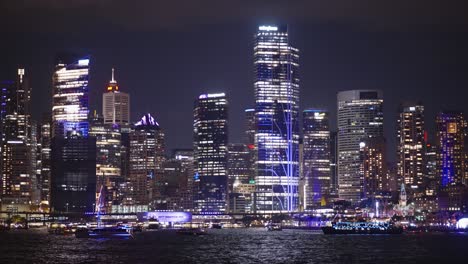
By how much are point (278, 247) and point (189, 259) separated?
32.9 meters

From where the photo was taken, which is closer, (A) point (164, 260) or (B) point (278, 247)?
(A) point (164, 260)

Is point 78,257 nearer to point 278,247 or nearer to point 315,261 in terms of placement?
point 315,261

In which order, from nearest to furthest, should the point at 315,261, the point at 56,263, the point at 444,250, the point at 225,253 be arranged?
the point at 56,263 → the point at 315,261 → the point at 225,253 → the point at 444,250

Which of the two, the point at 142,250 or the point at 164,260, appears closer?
the point at 164,260

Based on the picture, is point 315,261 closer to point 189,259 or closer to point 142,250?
point 189,259

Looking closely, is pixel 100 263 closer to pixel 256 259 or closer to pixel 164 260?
pixel 164 260

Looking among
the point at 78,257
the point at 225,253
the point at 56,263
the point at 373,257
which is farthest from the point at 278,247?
the point at 56,263

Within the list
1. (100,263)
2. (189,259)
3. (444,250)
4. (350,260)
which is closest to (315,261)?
(350,260)

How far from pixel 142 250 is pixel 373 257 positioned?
36.0 metres

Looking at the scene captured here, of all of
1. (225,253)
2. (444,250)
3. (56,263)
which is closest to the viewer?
(56,263)

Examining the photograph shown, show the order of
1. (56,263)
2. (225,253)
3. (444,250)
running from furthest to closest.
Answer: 1. (444,250)
2. (225,253)
3. (56,263)

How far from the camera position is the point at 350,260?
120062mm

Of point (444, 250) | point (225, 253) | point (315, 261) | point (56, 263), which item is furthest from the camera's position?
point (444, 250)

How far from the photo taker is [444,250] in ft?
480
